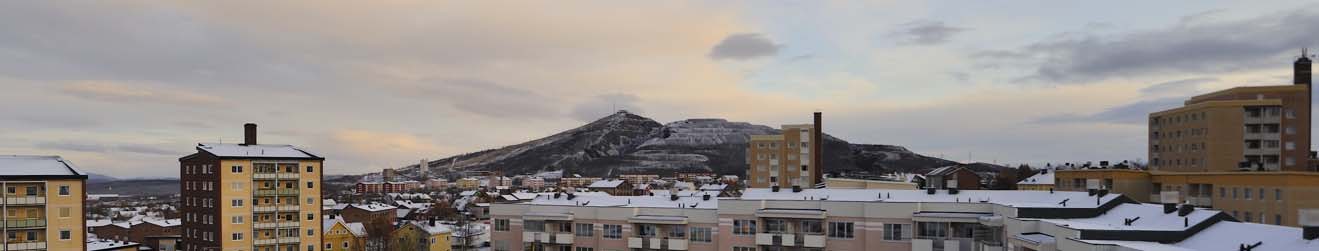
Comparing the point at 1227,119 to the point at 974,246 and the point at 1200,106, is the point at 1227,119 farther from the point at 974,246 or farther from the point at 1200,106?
the point at 974,246

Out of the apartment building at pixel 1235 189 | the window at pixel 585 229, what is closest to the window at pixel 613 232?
the window at pixel 585 229

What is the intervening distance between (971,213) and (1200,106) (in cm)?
4061

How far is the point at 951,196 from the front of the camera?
4712 centimetres

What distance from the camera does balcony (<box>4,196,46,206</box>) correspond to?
165 ft

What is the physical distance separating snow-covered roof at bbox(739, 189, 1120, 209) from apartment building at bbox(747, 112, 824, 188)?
58.1m

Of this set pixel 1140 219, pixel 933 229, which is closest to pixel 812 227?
pixel 933 229

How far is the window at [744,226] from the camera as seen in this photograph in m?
47.1

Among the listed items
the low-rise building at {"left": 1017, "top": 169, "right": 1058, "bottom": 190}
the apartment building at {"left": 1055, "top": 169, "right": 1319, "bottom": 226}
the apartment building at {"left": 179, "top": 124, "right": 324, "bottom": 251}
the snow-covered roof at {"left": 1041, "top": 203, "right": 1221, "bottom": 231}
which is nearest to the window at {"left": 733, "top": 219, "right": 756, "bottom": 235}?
the snow-covered roof at {"left": 1041, "top": 203, "right": 1221, "bottom": 231}

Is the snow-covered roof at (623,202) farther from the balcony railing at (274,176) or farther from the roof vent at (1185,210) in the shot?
the roof vent at (1185,210)

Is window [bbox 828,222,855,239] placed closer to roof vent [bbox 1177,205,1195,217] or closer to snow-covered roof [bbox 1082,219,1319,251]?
roof vent [bbox 1177,205,1195,217]

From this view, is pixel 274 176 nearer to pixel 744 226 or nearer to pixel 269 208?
pixel 269 208

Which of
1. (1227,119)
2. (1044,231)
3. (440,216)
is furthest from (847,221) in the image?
(440,216)

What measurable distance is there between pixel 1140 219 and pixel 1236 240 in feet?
24.9

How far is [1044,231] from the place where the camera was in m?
31.3
